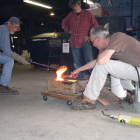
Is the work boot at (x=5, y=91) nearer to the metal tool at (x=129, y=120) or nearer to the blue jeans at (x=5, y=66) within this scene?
the blue jeans at (x=5, y=66)

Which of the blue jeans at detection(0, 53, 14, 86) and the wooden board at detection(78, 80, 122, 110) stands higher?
the blue jeans at detection(0, 53, 14, 86)

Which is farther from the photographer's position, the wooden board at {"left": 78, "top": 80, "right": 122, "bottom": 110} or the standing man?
the standing man

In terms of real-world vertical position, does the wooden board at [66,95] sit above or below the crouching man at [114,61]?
below

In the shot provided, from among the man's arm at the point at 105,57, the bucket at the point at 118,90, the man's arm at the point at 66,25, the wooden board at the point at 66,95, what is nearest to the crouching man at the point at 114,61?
the man's arm at the point at 105,57

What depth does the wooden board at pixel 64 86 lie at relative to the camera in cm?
284

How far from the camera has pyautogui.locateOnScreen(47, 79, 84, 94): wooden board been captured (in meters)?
2.84

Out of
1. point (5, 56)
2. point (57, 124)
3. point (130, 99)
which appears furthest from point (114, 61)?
point (5, 56)

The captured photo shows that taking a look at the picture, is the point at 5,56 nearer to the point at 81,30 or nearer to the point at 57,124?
the point at 81,30

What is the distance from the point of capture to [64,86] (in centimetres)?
291

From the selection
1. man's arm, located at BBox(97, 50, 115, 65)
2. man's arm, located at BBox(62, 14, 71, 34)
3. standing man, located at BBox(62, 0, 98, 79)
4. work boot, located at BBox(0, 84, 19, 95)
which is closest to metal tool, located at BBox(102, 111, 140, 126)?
man's arm, located at BBox(97, 50, 115, 65)

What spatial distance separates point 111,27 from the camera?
16.6 ft

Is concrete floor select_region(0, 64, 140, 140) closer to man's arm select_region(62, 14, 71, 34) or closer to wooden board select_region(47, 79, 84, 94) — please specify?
wooden board select_region(47, 79, 84, 94)

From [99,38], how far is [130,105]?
1127 millimetres

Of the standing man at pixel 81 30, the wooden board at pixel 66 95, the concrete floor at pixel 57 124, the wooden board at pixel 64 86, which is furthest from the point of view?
the standing man at pixel 81 30
